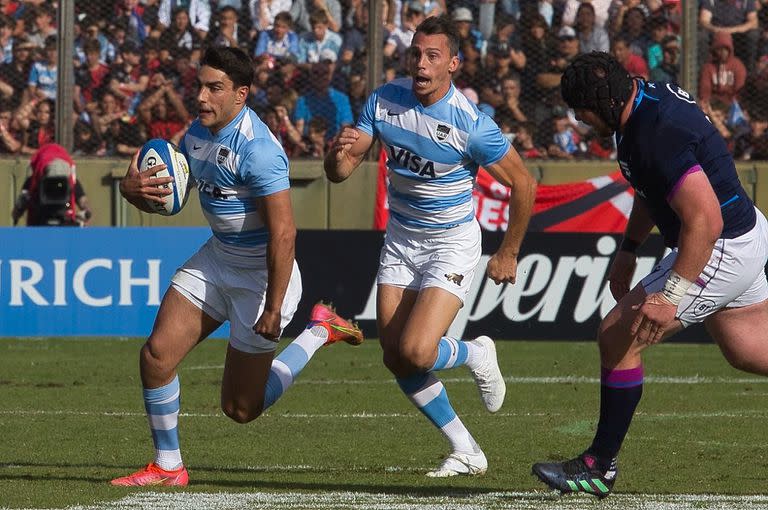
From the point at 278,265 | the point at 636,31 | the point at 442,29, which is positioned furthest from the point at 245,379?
the point at 636,31

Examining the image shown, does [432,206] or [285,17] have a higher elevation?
[432,206]

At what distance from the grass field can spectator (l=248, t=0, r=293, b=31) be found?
5.12m

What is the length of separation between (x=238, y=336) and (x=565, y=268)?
7.45 m

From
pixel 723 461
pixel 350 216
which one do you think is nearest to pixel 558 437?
pixel 723 461

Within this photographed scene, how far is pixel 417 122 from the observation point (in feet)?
24.5

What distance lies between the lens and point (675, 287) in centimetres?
589

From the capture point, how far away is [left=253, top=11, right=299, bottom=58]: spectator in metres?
17.2

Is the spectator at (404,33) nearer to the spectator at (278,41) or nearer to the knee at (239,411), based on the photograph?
the spectator at (278,41)

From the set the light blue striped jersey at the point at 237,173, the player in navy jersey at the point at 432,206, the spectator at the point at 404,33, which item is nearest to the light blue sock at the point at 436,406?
the player in navy jersey at the point at 432,206

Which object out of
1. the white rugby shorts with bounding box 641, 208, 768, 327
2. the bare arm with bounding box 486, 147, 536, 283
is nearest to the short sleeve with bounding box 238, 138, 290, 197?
the bare arm with bounding box 486, 147, 536, 283

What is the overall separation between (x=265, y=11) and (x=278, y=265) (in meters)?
11.1

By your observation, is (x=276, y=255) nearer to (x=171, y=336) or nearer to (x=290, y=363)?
(x=171, y=336)

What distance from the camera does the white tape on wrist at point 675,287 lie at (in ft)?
19.3

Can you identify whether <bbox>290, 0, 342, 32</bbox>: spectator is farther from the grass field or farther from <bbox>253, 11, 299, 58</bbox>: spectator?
the grass field
